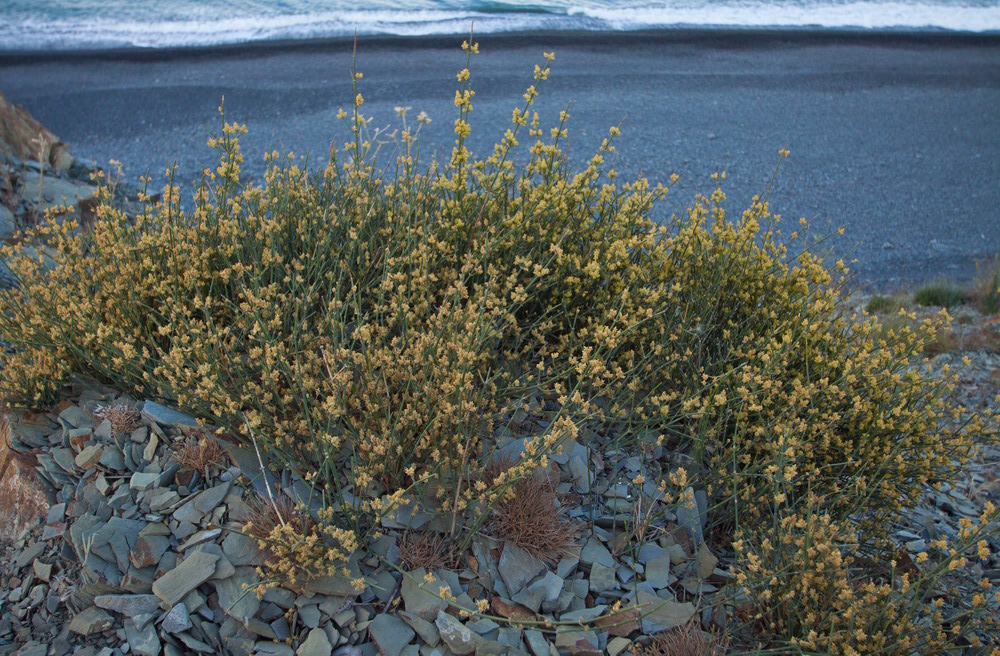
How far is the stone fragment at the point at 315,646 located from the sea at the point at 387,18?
7.55 meters

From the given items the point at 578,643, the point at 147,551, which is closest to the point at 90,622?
the point at 147,551

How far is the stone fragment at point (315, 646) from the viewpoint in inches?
100

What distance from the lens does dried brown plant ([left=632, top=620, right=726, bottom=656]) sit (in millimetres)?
2639

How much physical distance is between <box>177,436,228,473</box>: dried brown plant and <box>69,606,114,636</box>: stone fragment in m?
0.57

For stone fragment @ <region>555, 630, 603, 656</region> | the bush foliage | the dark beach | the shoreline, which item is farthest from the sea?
stone fragment @ <region>555, 630, 603, 656</region>

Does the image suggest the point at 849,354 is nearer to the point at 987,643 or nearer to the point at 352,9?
the point at 987,643

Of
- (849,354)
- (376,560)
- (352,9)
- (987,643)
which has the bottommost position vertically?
(987,643)

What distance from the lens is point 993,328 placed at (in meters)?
5.67

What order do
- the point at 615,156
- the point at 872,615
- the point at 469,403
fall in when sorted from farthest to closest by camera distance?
the point at 615,156 < the point at 469,403 < the point at 872,615

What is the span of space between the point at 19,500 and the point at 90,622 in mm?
684

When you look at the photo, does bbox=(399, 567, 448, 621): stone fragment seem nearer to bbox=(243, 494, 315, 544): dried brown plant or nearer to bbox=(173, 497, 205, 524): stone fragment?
bbox=(243, 494, 315, 544): dried brown plant

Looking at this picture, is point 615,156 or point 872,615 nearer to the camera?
point 872,615

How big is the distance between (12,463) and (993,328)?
19.8 feet

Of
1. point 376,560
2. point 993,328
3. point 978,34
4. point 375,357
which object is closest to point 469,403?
point 375,357
